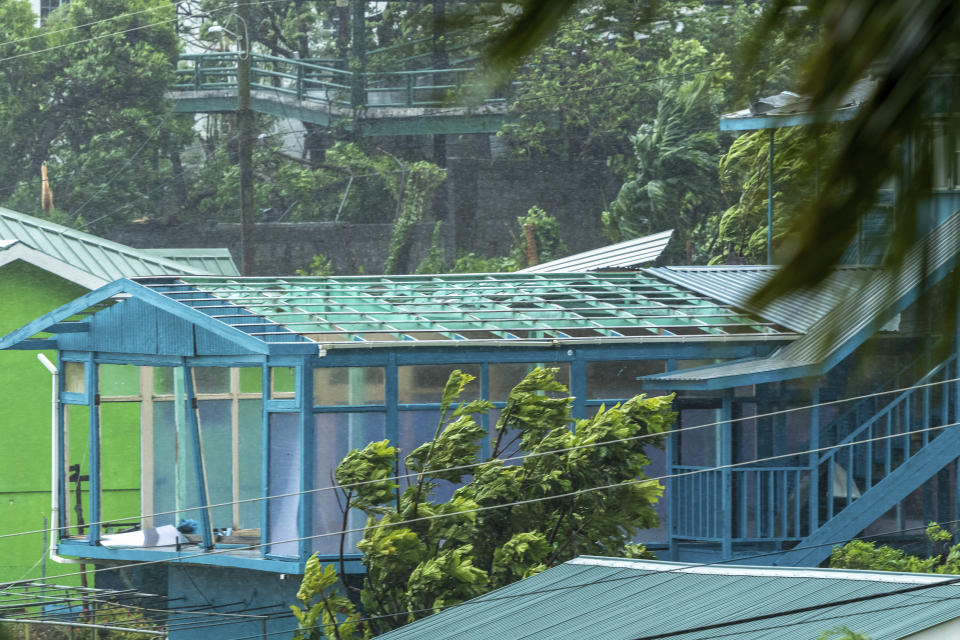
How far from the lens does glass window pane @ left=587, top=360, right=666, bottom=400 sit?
13.9 meters

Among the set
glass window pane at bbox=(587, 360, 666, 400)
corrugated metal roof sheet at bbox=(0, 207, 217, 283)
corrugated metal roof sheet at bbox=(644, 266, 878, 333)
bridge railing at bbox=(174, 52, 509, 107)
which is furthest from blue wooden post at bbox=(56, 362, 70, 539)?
bridge railing at bbox=(174, 52, 509, 107)

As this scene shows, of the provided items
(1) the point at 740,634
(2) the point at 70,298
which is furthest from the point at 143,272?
(1) the point at 740,634

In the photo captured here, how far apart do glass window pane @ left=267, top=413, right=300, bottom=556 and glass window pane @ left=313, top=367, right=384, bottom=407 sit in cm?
36

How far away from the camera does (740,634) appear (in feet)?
25.5

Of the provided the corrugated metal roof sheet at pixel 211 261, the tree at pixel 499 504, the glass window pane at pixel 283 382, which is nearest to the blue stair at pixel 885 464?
the tree at pixel 499 504

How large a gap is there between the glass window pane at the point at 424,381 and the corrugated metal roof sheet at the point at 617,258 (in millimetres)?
5366

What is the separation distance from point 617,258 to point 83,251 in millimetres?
7893

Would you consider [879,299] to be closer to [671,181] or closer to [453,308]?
[453,308]

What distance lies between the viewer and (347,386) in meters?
13.1

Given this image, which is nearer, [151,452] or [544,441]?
[544,441]

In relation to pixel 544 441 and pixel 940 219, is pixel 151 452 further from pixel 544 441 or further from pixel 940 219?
pixel 940 219

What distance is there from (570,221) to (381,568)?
27.3 meters

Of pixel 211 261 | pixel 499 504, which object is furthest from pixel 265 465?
pixel 211 261

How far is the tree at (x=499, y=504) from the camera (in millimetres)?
10898
